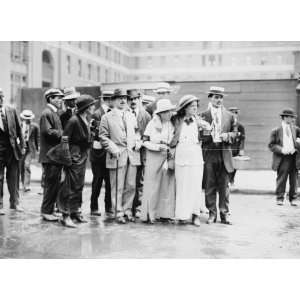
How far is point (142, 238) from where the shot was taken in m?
5.54

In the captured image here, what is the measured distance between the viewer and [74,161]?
6.16 m

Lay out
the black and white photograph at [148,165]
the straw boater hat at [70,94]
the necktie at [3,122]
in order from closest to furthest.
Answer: the black and white photograph at [148,165], the straw boater hat at [70,94], the necktie at [3,122]

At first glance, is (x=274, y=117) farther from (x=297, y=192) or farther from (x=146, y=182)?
(x=146, y=182)

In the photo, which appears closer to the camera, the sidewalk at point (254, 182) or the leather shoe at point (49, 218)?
the leather shoe at point (49, 218)

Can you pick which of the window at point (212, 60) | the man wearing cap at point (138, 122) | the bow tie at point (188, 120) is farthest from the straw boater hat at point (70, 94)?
the window at point (212, 60)

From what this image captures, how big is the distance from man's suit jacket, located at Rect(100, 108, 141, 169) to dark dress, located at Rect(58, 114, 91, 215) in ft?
0.94

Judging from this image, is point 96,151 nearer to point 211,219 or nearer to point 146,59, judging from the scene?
point 146,59

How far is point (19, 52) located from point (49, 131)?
1333 mm

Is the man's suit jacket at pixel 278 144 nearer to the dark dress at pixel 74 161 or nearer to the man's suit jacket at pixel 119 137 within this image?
the man's suit jacket at pixel 119 137

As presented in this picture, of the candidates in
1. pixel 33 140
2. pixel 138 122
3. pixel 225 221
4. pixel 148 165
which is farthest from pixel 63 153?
pixel 33 140

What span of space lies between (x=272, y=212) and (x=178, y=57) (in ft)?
8.93

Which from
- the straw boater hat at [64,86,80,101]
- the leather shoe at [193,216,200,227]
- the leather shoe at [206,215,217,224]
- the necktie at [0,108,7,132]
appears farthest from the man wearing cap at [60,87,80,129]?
the leather shoe at [206,215,217,224]

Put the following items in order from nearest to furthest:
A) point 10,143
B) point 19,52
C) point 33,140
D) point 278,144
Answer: point 19,52
point 10,143
point 278,144
point 33,140

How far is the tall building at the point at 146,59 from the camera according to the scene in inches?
249
